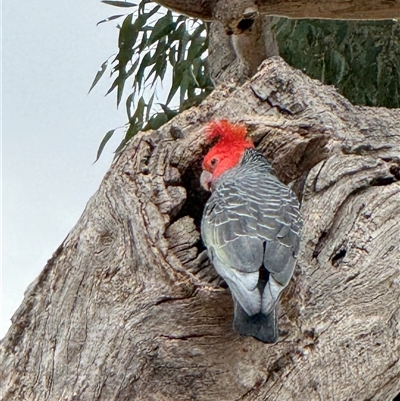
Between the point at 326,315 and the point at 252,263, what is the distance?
0.34 meters

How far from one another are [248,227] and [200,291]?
214 mm

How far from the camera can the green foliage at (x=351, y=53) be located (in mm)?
4043

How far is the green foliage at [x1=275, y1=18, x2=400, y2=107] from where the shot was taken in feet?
13.3

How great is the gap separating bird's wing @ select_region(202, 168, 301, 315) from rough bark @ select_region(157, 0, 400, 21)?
0.74 meters

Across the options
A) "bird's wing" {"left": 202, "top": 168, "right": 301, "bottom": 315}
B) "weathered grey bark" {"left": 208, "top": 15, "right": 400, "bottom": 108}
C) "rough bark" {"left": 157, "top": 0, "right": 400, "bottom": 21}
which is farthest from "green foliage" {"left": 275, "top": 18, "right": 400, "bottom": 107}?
"bird's wing" {"left": 202, "top": 168, "right": 301, "bottom": 315}

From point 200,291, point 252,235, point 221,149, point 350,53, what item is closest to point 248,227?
point 252,235

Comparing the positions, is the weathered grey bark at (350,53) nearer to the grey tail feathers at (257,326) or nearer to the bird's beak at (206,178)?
the bird's beak at (206,178)

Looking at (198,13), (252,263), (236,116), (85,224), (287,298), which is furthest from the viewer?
(198,13)

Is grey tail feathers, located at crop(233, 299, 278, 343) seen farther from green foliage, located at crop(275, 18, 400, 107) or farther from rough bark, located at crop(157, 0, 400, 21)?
green foliage, located at crop(275, 18, 400, 107)

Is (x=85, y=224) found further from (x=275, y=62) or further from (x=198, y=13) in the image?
(x=198, y=13)

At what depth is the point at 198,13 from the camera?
10.2 feet

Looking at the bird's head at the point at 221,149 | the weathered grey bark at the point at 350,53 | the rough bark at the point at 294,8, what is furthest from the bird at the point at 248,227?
the weathered grey bark at the point at 350,53

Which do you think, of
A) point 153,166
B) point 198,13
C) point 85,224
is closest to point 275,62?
point 198,13

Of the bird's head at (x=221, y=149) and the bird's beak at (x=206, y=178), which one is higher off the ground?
the bird's head at (x=221, y=149)
